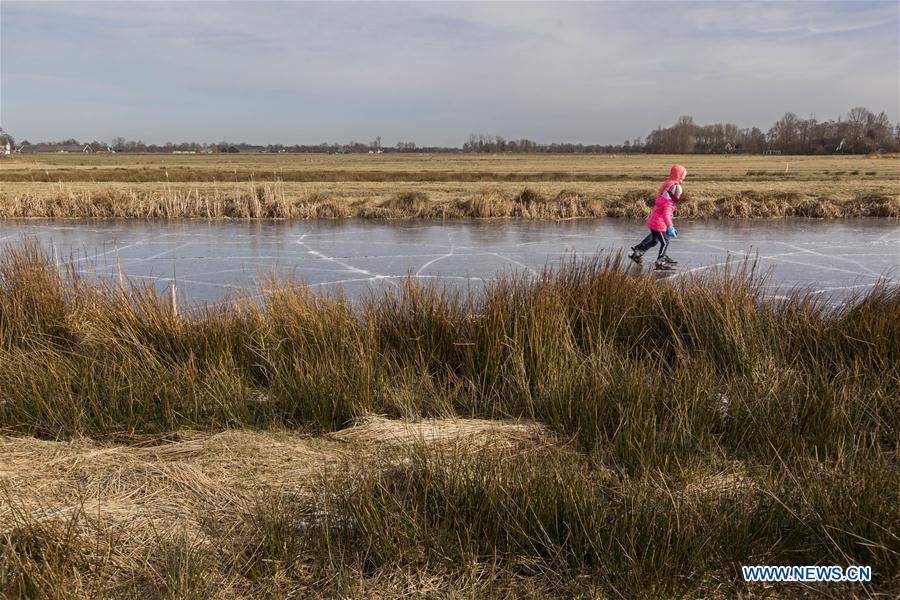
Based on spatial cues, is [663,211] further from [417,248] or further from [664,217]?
[417,248]

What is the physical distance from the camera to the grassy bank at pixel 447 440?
9.37 feet

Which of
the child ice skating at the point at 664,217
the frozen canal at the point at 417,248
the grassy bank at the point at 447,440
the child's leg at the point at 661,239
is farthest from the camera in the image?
the child's leg at the point at 661,239

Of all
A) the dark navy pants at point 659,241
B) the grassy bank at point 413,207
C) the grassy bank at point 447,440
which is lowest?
the grassy bank at point 447,440

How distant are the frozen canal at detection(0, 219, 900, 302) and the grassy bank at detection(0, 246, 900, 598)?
2758mm

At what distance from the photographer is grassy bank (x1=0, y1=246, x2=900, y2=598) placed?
2.86m

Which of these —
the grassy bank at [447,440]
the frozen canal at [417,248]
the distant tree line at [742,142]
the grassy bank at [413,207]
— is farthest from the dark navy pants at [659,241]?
the distant tree line at [742,142]

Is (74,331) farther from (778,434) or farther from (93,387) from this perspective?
(778,434)

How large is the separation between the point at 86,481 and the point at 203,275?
7251 millimetres

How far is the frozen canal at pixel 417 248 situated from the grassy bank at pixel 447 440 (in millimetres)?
2758

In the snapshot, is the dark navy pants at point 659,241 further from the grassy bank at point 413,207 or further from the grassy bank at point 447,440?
the grassy bank at point 413,207

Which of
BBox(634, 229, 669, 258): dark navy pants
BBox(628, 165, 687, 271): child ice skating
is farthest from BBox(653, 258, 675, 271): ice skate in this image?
BBox(634, 229, 669, 258): dark navy pants

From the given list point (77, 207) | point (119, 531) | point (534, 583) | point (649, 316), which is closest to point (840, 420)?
point (649, 316)

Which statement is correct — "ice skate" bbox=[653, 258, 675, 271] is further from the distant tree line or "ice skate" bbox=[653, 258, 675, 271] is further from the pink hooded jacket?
the distant tree line

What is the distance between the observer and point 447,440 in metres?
3.93
